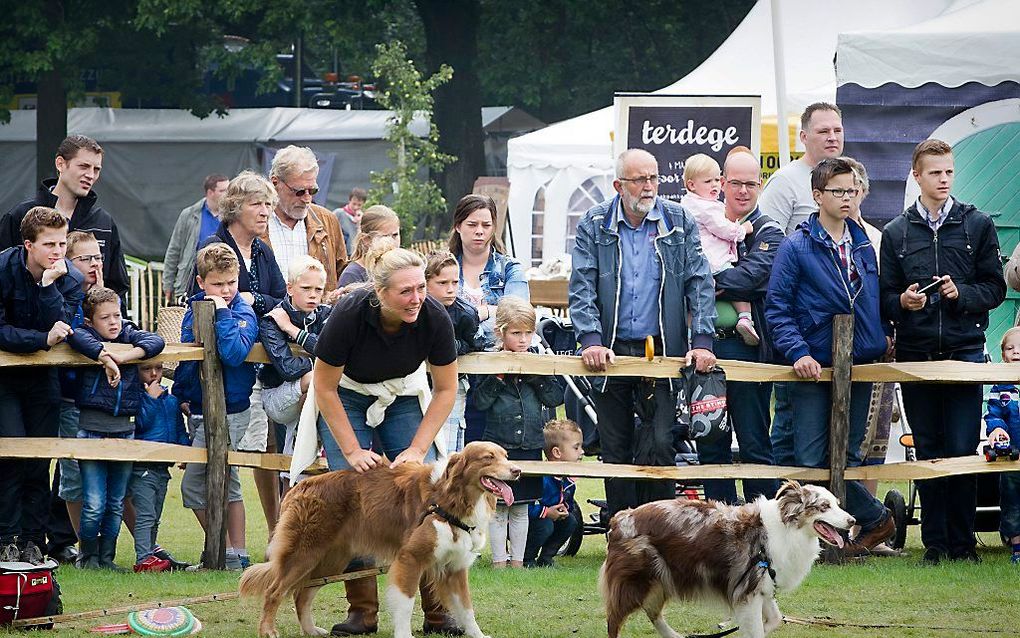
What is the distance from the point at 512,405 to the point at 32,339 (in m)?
2.74

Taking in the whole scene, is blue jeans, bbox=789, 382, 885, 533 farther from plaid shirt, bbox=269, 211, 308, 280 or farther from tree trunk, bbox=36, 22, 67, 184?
tree trunk, bbox=36, 22, 67, 184

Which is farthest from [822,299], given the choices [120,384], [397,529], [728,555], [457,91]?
[457,91]

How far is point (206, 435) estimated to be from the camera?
8.52m

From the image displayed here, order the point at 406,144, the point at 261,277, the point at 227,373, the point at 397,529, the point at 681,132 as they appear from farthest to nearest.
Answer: the point at 406,144
the point at 681,132
the point at 261,277
the point at 227,373
the point at 397,529

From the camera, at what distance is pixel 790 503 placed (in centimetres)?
645

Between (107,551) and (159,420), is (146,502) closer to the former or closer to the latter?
(107,551)

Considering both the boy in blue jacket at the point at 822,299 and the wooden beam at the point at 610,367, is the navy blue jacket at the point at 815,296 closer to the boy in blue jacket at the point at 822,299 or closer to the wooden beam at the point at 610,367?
the boy in blue jacket at the point at 822,299

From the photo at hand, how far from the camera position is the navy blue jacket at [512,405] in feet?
28.0

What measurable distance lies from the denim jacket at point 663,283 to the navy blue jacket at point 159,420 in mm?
2596

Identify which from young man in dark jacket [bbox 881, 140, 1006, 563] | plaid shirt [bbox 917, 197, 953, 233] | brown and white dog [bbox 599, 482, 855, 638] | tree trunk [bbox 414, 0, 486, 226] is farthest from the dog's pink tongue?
tree trunk [bbox 414, 0, 486, 226]

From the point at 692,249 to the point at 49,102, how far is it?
24825mm

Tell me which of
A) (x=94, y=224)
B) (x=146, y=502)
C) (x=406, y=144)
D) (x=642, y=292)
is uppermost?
(x=406, y=144)

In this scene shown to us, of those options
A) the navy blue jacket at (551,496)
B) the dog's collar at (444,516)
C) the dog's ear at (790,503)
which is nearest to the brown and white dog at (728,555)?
the dog's ear at (790,503)

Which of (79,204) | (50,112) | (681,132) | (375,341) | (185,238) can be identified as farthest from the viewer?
(50,112)
